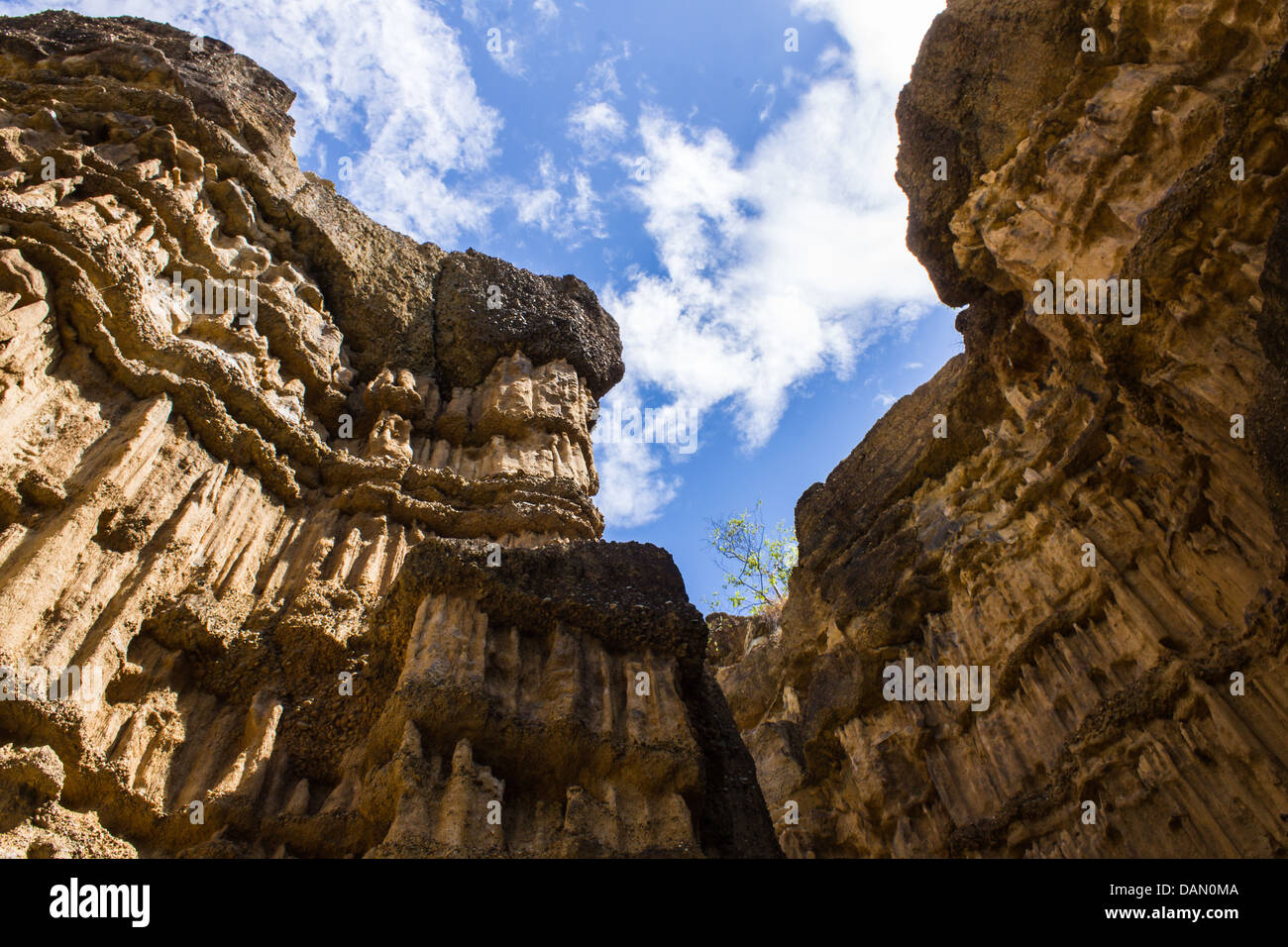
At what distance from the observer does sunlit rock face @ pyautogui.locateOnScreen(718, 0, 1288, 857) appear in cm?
1150

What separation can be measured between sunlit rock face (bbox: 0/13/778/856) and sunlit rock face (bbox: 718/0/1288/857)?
5.85m

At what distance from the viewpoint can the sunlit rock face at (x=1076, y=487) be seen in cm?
1150

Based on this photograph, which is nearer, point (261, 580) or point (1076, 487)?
point (1076, 487)

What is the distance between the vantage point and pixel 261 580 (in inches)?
642

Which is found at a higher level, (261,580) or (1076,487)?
(1076,487)

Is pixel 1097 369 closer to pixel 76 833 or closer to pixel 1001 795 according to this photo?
pixel 1001 795

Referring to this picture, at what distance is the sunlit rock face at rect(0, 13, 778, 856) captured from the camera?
454 inches

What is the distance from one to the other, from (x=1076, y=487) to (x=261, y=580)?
51.2ft

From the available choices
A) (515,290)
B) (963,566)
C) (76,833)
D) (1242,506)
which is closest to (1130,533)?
(1242,506)

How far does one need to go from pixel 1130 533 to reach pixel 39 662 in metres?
17.1

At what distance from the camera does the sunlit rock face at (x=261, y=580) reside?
37.8 feet

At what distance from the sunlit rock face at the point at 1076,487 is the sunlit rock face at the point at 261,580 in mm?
5848

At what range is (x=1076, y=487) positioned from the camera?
1592cm
